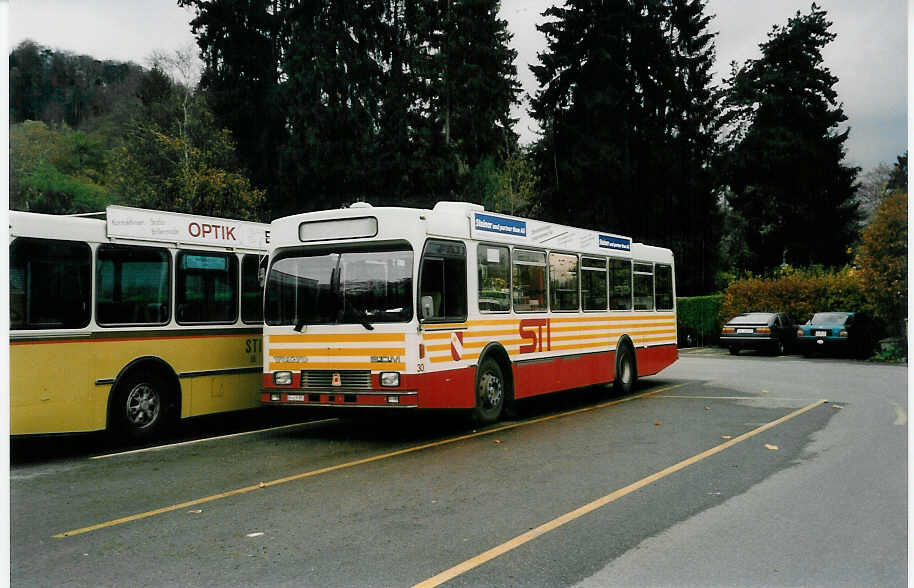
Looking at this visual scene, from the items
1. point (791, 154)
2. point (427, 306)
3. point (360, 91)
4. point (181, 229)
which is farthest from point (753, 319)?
point (181, 229)

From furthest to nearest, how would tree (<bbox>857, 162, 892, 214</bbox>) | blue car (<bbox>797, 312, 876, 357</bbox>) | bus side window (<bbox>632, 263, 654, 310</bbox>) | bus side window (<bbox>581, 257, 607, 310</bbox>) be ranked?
blue car (<bbox>797, 312, 876, 357</bbox>), tree (<bbox>857, 162, 892, 214</bbox>), bus side window (<bbox>632, 263, 654, 310</bbox>), bus side window (<bbox>581, 257, 607, 310</bbox>)

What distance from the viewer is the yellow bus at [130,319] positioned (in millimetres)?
9250

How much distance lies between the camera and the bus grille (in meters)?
10.3

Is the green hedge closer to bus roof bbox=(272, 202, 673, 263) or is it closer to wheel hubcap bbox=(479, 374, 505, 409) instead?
bus roof bbox=(272, 202, 673, 263)

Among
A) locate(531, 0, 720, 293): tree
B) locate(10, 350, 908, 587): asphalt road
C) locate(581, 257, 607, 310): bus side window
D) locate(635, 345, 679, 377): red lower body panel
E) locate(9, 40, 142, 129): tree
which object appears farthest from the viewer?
locate(531, 0, 720, 293): tree

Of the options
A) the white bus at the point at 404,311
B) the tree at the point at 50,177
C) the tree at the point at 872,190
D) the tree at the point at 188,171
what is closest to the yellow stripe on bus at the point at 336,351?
the white bus at the point at 404,311

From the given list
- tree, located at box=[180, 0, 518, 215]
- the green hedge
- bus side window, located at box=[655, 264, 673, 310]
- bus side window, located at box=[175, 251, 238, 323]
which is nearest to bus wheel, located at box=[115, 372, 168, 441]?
bus side window, located at box=[175, 251, 238, 323]

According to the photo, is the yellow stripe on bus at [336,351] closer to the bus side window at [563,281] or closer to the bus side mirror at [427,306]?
the bus side mirror at [427,306]

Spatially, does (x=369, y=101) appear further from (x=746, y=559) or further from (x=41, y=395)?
(x=746, y=559)

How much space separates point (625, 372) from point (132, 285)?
31.1ft

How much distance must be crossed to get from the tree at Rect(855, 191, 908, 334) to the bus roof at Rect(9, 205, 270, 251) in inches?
829

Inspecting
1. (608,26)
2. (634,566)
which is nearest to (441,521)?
(634,566)

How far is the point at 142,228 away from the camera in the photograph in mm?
10719

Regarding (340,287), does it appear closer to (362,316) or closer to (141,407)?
(362,316)
